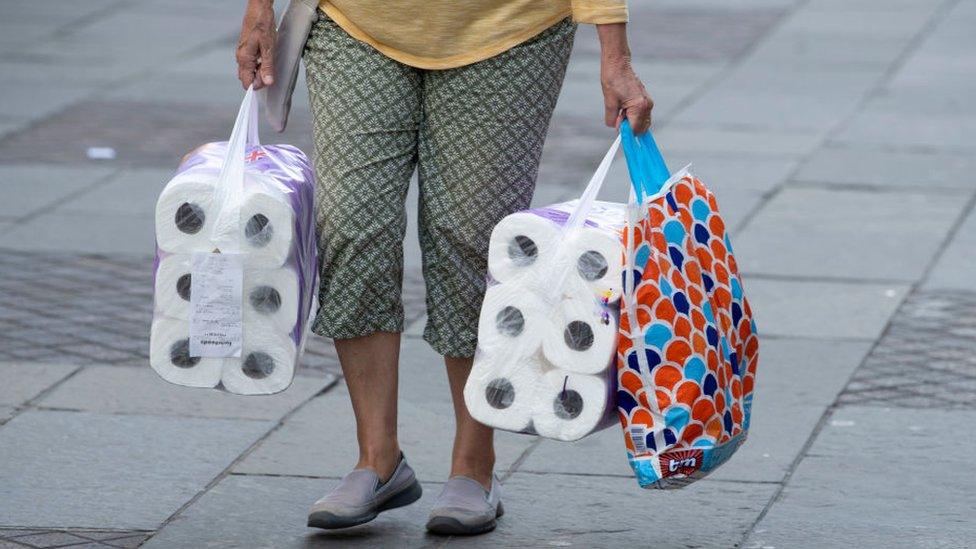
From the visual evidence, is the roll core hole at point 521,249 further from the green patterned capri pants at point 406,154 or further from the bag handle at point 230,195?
the bag handle at point 230,195

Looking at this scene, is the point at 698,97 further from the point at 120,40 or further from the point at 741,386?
the point at 741,386

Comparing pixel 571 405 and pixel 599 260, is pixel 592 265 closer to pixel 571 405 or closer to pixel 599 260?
pixel 599 260

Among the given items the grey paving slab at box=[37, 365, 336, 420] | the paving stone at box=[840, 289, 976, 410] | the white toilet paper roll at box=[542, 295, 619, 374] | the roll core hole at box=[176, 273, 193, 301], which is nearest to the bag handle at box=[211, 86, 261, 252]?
the roll core hole at box=[176, 273, 193, 301]

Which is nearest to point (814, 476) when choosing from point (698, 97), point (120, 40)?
point (698, 97)

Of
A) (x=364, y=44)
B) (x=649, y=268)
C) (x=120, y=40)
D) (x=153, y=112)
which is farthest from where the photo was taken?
(x=120, y=40)

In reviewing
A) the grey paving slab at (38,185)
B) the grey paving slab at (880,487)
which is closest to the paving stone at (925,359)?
the grey paving slab at (880,487)

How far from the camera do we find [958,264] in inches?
259

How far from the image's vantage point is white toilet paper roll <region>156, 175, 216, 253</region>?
3684mm

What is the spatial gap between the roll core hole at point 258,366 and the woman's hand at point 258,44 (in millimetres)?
611

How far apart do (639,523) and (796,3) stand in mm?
9612

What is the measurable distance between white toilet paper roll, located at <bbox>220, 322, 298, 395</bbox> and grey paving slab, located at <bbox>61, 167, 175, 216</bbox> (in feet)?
12.2

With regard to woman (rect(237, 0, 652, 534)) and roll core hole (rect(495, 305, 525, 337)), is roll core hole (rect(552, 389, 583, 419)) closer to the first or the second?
roll core hole (rect(495, 305, 525, 337))

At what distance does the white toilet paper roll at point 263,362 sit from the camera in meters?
3.75

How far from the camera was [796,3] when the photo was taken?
13.1 meters
